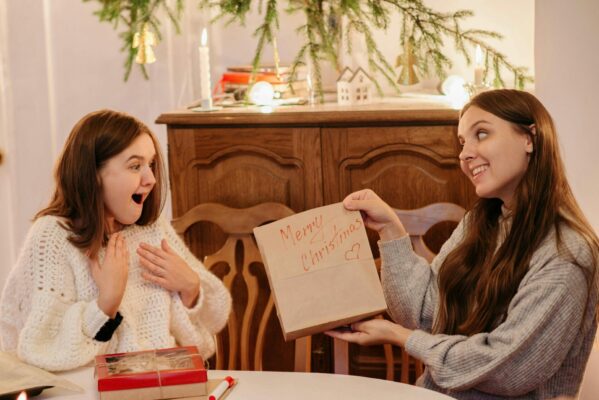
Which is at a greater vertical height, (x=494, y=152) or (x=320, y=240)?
(x=494, y=152)

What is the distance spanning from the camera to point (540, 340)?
6.31 ft

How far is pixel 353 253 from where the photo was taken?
6.52ft

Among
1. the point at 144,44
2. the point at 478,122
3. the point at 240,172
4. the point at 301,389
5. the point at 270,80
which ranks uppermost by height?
the point at 144,44

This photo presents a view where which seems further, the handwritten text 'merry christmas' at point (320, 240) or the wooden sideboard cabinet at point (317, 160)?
the wooden sideboard cabinet at point (317, 160)

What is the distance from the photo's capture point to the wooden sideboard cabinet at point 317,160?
9.30ft

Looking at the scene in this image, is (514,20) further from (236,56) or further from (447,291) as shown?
(447,291)

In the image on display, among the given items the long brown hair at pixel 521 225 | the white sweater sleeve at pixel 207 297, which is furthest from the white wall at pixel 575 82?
the white sweater sleeve at pixel 207 297

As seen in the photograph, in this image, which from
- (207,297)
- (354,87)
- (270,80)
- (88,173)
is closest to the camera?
(88,173)

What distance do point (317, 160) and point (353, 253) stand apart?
92cm

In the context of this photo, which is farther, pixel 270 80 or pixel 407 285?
pixel 270 80

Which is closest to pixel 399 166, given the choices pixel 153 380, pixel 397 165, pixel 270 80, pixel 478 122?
pixel 397 165

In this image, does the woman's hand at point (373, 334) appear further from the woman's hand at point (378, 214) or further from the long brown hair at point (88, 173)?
the long brown hair at point (88, 173)

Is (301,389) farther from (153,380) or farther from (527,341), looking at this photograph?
(527,341)

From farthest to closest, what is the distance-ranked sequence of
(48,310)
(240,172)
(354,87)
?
(354,87), (240,172), (48,310)
